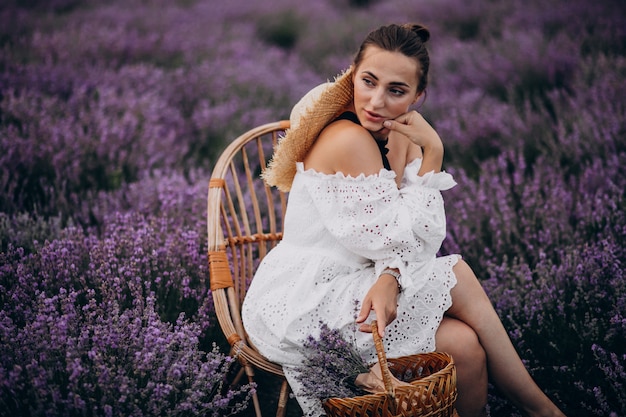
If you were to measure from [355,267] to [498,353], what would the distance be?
529 millimetres

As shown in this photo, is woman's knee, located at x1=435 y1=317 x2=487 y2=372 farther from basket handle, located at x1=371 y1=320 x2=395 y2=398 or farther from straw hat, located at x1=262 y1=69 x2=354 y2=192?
straw hat, located at x1=262 y1=69 x2=354 y2=192

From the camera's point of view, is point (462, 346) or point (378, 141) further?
point (378, 141)

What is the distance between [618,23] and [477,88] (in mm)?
1257

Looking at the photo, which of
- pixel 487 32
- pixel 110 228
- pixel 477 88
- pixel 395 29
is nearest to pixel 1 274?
pixel 110 228

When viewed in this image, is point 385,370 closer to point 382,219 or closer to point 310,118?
point 382,219

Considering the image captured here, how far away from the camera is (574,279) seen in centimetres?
217

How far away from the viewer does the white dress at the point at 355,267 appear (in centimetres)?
170

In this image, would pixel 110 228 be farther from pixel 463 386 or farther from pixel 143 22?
pixel 143 22

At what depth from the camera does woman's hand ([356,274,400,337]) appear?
5.14ft

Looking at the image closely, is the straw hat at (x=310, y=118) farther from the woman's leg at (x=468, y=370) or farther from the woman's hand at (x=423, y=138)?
the woman's leg at (x=468, y=370)

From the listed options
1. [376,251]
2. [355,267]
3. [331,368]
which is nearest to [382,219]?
[376,251]

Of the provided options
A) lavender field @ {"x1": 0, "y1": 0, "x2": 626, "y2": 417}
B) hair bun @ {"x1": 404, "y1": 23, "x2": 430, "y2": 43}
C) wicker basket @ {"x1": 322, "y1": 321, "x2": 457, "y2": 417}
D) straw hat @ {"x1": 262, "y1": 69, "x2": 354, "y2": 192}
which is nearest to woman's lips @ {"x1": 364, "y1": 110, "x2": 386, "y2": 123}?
straw hat @ {"x1": 262, "y1": 69, "x2": 354, "y2": 192}

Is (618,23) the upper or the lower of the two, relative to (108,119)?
upper

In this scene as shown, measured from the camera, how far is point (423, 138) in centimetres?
182
